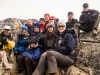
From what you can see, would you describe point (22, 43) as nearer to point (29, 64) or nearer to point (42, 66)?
point (29, 64)

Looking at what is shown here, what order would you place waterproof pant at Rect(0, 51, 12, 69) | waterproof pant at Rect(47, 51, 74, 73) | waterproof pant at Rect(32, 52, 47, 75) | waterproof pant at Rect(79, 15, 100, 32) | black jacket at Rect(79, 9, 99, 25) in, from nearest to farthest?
waterproof pant at Rect(47, 51, 74, 73) → waterproof pant at Rect(32, 52, 47, 75) → waterproof pant at Rect(0, 51, 12, 69) → black jacket at Rect(79, 9, 99, 25) → waterproof pant at Rect(79, 15, 100, 32)

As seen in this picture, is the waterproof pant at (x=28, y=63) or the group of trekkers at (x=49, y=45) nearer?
the group of trekkers at (x=49, y=45)

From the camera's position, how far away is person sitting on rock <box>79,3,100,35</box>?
11805 millimetres

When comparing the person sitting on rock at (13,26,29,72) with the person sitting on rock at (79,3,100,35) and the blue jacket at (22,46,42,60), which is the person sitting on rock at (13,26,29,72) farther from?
the person sitting on rock at (79,3,100,35)

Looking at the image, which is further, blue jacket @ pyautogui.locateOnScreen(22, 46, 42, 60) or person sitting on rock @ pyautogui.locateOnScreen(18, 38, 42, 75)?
blue jacket @ pyautogui.locateOnScreen(22, 46, 42, 60)

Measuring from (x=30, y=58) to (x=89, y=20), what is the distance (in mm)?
5010

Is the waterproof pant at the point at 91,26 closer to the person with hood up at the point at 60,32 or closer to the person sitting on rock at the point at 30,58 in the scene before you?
the person with hood up at the point at 60,32

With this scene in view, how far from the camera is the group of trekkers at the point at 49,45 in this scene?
818 centimetres

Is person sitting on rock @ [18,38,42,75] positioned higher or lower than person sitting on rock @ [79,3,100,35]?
lower

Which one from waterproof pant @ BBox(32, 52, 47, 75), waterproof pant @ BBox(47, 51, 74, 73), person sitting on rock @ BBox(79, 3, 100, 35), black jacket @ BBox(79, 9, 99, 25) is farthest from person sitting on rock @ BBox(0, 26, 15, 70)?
black jacket @ BBox(79, 9, 99, 25)

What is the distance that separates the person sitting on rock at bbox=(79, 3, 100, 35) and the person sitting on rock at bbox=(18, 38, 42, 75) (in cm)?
397

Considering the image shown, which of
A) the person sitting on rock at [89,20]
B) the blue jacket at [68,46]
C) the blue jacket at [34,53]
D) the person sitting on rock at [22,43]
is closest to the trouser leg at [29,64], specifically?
the blue jacket at [34,53]

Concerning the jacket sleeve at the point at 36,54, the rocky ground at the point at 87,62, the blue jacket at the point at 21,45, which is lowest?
the rocky ground at the point at 87,62

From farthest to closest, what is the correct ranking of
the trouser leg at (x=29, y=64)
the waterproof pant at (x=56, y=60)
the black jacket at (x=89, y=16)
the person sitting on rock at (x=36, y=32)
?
the black jacket at (x=89, y=16) → the person sitting on rock at (x=36, y=32) → the trouser leg at (x=29, y=64) → the waterproof pant at (x=56, y=60)
